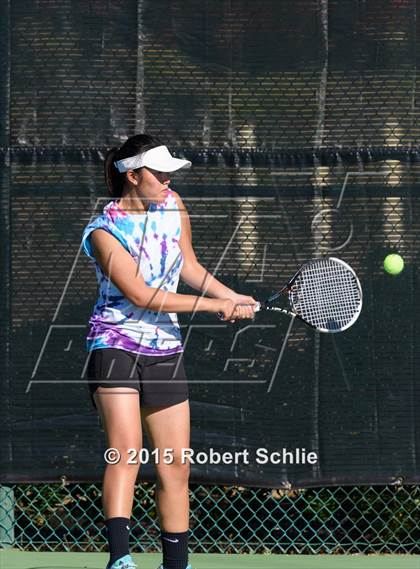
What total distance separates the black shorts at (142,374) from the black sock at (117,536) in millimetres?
397

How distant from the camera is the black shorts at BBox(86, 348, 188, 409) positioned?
12.1 ft

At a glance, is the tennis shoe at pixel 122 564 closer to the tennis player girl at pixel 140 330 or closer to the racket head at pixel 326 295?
the tennis player girl at pixel 140 330

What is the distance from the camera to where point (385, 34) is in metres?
4.93

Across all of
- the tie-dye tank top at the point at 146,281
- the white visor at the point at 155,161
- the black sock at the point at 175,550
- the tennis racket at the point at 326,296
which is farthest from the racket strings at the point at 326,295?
the black sock at the point at 175,550

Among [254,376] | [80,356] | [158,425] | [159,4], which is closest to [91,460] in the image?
[80,356]

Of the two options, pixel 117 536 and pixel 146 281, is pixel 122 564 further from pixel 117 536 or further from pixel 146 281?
pixel 146 281

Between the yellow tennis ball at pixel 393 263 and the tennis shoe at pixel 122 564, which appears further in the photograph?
the yellow tennis ball at pixel 393 263

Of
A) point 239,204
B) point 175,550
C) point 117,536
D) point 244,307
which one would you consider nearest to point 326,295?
point 244,307

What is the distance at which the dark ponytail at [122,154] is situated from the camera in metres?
3.88

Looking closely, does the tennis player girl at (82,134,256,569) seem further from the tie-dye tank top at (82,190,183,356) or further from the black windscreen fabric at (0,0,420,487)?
the black windscreen fabric at (0,0,420,487)

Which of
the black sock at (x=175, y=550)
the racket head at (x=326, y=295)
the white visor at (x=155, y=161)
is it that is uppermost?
the white visor at (x=155, y=161)

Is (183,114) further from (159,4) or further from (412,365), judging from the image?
(412,365)

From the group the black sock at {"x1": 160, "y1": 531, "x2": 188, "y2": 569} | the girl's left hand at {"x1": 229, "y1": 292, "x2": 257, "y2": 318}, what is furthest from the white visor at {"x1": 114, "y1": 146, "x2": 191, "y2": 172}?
the black sock at {"x1": 160, "y1": 531, "x2": 188, "y2": 569}

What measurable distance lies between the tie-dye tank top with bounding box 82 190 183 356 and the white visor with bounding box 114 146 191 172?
0.14m
